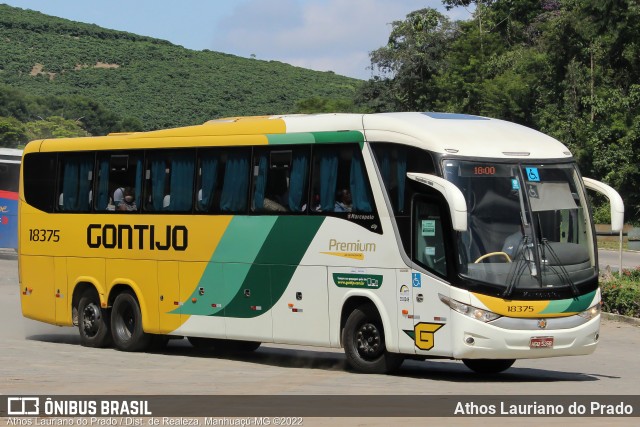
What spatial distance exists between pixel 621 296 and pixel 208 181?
427 inches

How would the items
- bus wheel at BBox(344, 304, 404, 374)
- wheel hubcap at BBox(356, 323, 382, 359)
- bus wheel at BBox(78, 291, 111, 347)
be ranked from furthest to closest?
bus wheel at BBox(78, 291, 111, 347) → wheel hubcap at BBox(356, 323, 382, 359) → bus wheel at BBox(344, 304, 404, 374)

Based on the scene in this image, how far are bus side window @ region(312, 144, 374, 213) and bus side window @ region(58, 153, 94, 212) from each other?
5.45 m

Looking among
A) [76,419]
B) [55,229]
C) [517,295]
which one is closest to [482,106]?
[55,229]

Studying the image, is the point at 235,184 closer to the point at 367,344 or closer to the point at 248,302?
the point at 248,302

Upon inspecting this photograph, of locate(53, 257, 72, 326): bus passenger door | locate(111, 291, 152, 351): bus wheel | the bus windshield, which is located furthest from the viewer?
locate(53, 257, 72, 326): bus passenger door

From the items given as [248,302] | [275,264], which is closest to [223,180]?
[275,264]

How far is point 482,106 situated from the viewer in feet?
287

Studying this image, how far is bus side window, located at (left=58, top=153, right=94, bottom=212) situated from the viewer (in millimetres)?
22562

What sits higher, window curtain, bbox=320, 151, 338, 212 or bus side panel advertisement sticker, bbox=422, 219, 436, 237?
window curtain, bbox=320, 151, 338, 212

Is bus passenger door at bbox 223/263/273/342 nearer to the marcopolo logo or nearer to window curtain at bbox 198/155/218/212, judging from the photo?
window curtain at bbox 198/155/218/212

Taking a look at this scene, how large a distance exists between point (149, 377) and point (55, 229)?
23.8ft

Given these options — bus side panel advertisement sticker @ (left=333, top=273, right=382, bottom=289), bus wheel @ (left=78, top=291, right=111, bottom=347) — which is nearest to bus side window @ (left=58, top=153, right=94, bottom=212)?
bus wheel @ (left=78, top=291, right=111, bottom=347)

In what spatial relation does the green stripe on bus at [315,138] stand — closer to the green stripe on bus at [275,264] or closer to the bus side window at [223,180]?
the bus side window at [223,180]

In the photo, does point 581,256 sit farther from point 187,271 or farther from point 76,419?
point 76,419
